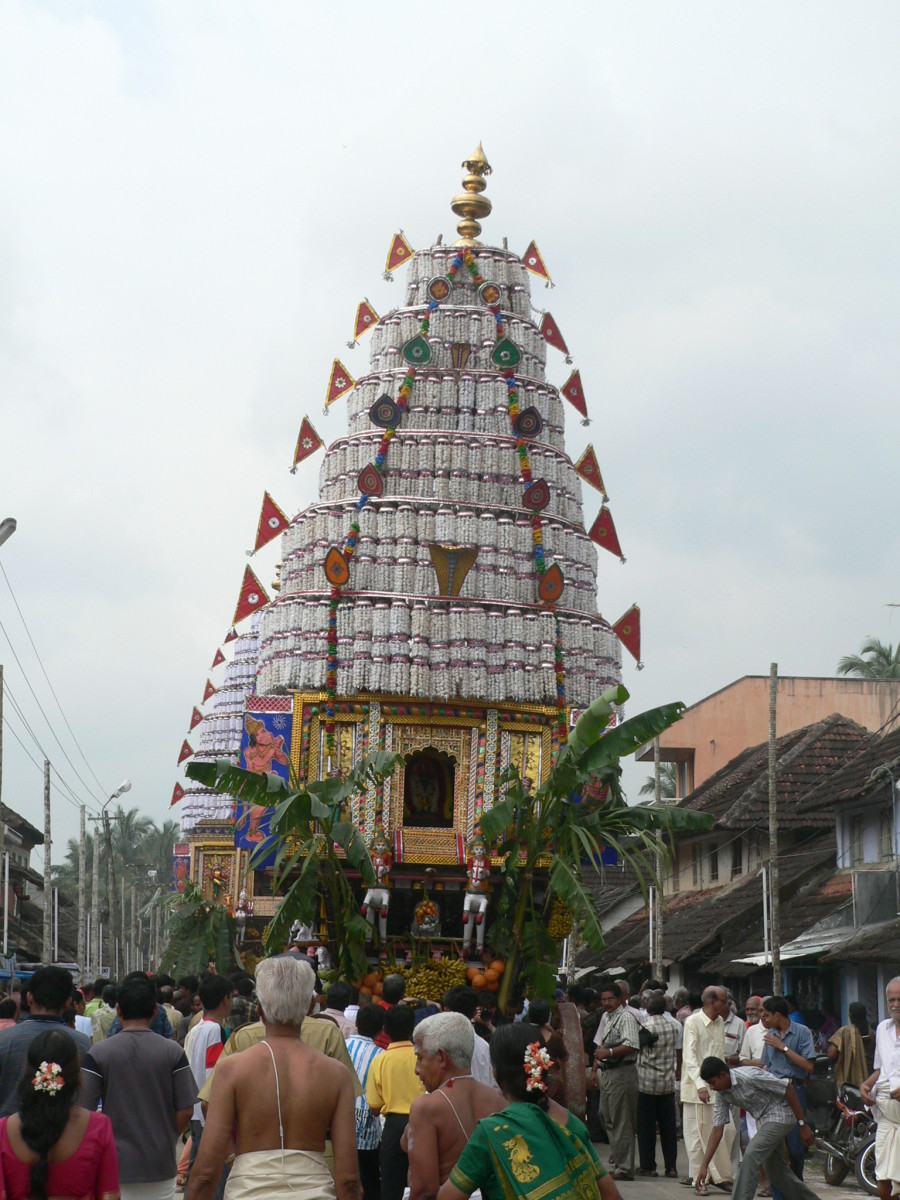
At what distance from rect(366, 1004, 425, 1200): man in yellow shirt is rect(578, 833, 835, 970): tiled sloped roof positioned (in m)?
20.9

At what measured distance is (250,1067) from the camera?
6.23m

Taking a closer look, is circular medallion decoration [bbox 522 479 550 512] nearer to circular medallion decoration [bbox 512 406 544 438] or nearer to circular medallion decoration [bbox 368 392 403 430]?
circular medallion decoration [bbox 512 406 544 438]

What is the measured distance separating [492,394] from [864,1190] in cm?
1973

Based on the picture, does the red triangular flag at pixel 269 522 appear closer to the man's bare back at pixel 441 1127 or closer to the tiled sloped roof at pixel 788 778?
the tiled sloped roof at pixel 788 778

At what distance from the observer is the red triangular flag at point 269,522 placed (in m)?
34.9

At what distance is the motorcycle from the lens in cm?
1499

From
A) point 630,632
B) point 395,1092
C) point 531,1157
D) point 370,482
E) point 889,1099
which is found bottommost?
point 889,1099

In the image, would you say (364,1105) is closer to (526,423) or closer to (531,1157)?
(531,1157)

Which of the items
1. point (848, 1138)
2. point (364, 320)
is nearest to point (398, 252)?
point (364, 320)

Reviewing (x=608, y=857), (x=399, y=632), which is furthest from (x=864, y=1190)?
(x=399, y=632)

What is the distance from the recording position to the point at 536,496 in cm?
3095

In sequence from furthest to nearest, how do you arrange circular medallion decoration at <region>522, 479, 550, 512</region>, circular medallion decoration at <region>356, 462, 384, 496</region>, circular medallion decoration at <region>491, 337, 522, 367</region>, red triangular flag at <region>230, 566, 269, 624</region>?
1. red triangular flag at <region>230, 566, 269, 624</region>
2. circular medallion decoration at <region>491, 337, 522, 367</region>
3. circular medallion decoration at <region>522, 479, 550, 512</region>
4. circular medallion decoration at <region>356, 462, 384, 496</region>

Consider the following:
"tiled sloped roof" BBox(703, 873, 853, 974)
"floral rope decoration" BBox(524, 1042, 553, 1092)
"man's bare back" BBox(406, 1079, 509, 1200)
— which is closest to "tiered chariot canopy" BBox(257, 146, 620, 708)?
"tiled sloped roof" BBox(703, 873, 853, 974)

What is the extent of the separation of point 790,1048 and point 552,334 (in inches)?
956
